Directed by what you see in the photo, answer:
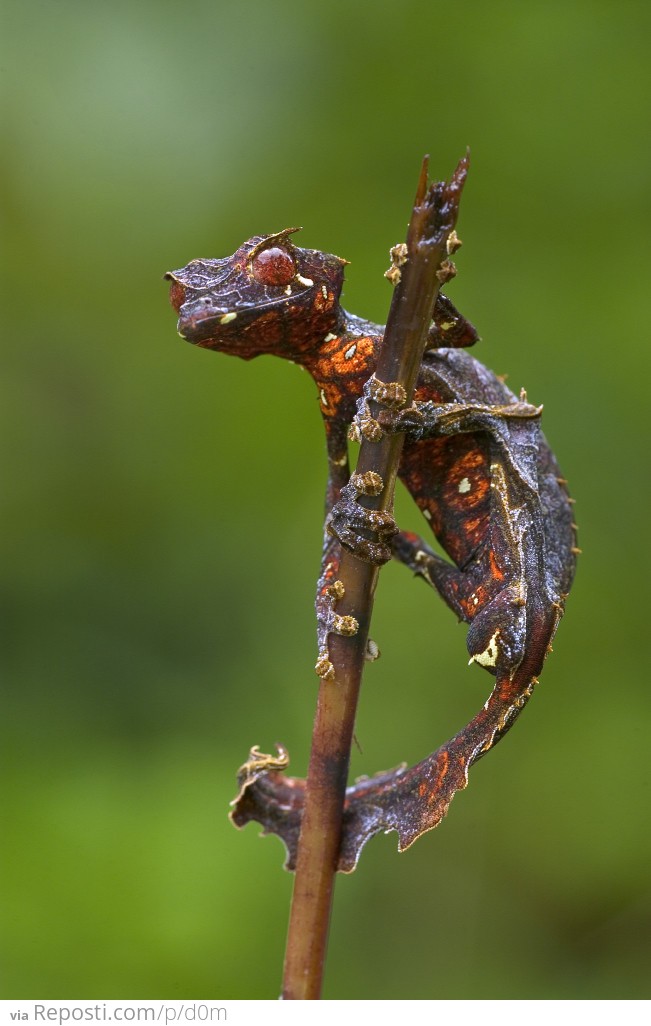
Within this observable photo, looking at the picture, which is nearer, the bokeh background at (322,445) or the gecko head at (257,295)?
the gecko head at (257,295)

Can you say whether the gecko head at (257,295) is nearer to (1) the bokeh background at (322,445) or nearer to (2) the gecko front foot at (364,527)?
(2) the gecko front foot at (364,527)

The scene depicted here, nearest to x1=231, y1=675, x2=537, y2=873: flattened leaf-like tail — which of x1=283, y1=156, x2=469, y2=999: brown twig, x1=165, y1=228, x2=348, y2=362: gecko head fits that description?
x1=283, y1=156, x2=469, y2=999: brown twig

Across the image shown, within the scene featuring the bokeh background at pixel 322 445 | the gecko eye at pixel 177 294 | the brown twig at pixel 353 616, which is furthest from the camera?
the bokeh background at pixel 322 445

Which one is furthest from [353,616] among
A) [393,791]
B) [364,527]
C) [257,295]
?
[257,295]

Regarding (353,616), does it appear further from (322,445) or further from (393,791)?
(322,445)

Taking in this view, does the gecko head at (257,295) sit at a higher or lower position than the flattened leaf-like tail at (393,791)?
higher

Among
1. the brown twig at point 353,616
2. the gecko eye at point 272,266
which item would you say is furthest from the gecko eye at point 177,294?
the brown twig at point 353,616
